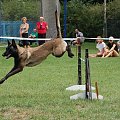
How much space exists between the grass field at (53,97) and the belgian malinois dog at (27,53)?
56cm

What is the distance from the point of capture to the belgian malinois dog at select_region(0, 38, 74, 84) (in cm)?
922

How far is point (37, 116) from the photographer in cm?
702

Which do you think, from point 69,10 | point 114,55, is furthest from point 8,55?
point 69,10

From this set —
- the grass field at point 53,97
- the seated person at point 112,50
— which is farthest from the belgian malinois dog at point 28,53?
the seated person at point 112,50

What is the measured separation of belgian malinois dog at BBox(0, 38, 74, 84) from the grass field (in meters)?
0.56

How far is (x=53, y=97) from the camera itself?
8875 millimetres

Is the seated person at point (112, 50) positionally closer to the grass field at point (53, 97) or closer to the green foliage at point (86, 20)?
the grass field at point (53, 97)

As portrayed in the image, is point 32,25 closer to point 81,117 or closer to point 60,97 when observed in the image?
point 60,97

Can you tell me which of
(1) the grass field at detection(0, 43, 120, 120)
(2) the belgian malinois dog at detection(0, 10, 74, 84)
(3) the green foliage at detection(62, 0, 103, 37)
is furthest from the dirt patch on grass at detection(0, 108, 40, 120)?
(3) the green foliage at detection(62, 0, 103, 37)

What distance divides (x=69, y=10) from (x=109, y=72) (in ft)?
72.1

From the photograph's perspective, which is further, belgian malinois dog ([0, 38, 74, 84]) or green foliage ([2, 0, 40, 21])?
green foliage ([2, 0, 40, 21])

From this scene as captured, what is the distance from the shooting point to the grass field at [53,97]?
716 centimetres

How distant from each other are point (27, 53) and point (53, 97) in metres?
1.08

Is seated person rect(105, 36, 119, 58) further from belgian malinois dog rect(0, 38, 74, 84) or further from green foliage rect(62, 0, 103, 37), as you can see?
green foliage rect(62, 0, 103, 37)
